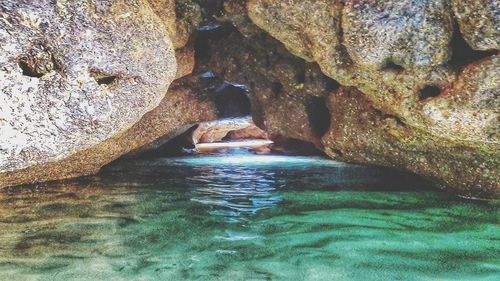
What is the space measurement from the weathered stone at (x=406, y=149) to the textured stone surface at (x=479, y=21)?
1421mm

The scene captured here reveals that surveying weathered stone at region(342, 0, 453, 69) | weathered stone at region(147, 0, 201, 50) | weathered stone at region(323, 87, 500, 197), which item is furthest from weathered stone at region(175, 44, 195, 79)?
weathered stone at region(342, 0, 453, 69)

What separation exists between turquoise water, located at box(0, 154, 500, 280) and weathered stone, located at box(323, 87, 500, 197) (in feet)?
1.04

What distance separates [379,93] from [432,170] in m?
1.74

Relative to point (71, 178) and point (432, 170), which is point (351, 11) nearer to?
point (432, 170)

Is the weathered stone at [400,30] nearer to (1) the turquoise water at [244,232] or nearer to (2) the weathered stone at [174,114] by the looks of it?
(1) the turquoise water at [244,232]

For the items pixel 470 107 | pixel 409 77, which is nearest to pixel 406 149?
pixel 409 77

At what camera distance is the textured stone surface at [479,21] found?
3.70m

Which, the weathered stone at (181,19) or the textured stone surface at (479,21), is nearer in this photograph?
the textured stone surface at (479,21)

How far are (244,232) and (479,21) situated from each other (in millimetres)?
2979

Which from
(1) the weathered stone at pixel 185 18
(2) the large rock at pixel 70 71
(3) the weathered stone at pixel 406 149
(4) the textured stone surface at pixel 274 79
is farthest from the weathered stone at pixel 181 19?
(3) the weathered stone at pixel 406 149

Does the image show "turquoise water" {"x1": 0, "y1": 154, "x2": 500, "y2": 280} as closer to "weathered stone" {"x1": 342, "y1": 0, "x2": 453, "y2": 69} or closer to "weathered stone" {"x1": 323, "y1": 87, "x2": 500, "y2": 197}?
"weathered stone" {"x1": 323, "y1": 87, "x2": 500, "y2": 197}

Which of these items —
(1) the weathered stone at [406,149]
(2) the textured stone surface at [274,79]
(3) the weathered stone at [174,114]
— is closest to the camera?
(1) the weathered stone at [406,149]

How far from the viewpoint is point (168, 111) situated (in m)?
8.37

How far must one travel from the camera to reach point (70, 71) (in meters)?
3.99
